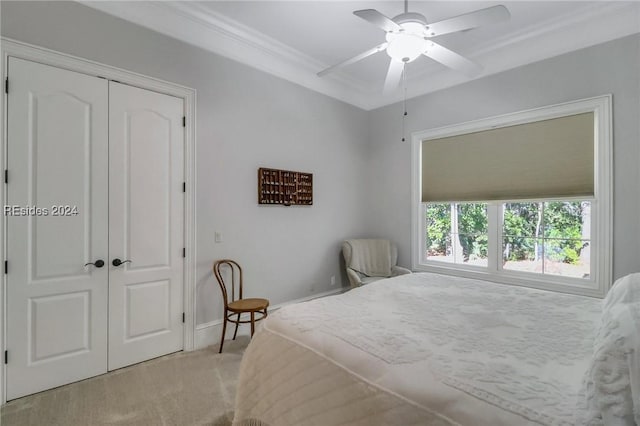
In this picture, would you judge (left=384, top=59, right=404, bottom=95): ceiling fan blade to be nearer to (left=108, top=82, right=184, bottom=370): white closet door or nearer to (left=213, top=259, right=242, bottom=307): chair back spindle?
(left=108, top=82, right=184, bottom=370): white closet door

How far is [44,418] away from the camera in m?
1.87

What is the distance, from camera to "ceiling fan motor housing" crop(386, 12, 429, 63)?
190 cm

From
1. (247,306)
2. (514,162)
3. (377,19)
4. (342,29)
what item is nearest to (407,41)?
(377,19)

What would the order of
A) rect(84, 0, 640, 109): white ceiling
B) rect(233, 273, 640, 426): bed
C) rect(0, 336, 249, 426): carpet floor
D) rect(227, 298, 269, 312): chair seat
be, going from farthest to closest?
rect(227, 298, 269, 312): chair seat < rect(84, 0, 640, 109): white ceiling < rect(0, 336, 249, 426): carpet floor < rect(233, 273, 640, 426): bed

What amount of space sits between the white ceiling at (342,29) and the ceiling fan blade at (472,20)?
0.98 meters

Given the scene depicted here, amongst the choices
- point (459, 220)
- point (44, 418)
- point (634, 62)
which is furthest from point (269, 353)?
point (634, 62)

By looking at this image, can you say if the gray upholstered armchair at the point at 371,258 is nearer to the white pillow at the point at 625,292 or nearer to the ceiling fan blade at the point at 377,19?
the white pillow at the point at 625,292

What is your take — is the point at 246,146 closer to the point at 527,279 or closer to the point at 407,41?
the point at 407,41

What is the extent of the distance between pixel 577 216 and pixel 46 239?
4.57m

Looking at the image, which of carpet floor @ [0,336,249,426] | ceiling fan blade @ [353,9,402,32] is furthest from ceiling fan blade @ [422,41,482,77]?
carpet floor @ [0,336,249,426]

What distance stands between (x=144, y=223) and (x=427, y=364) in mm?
2441

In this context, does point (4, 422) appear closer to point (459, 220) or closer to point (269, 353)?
point (269, 353)

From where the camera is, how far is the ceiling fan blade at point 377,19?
1.78 m

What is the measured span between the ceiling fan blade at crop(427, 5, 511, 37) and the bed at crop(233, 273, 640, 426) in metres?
1.63
